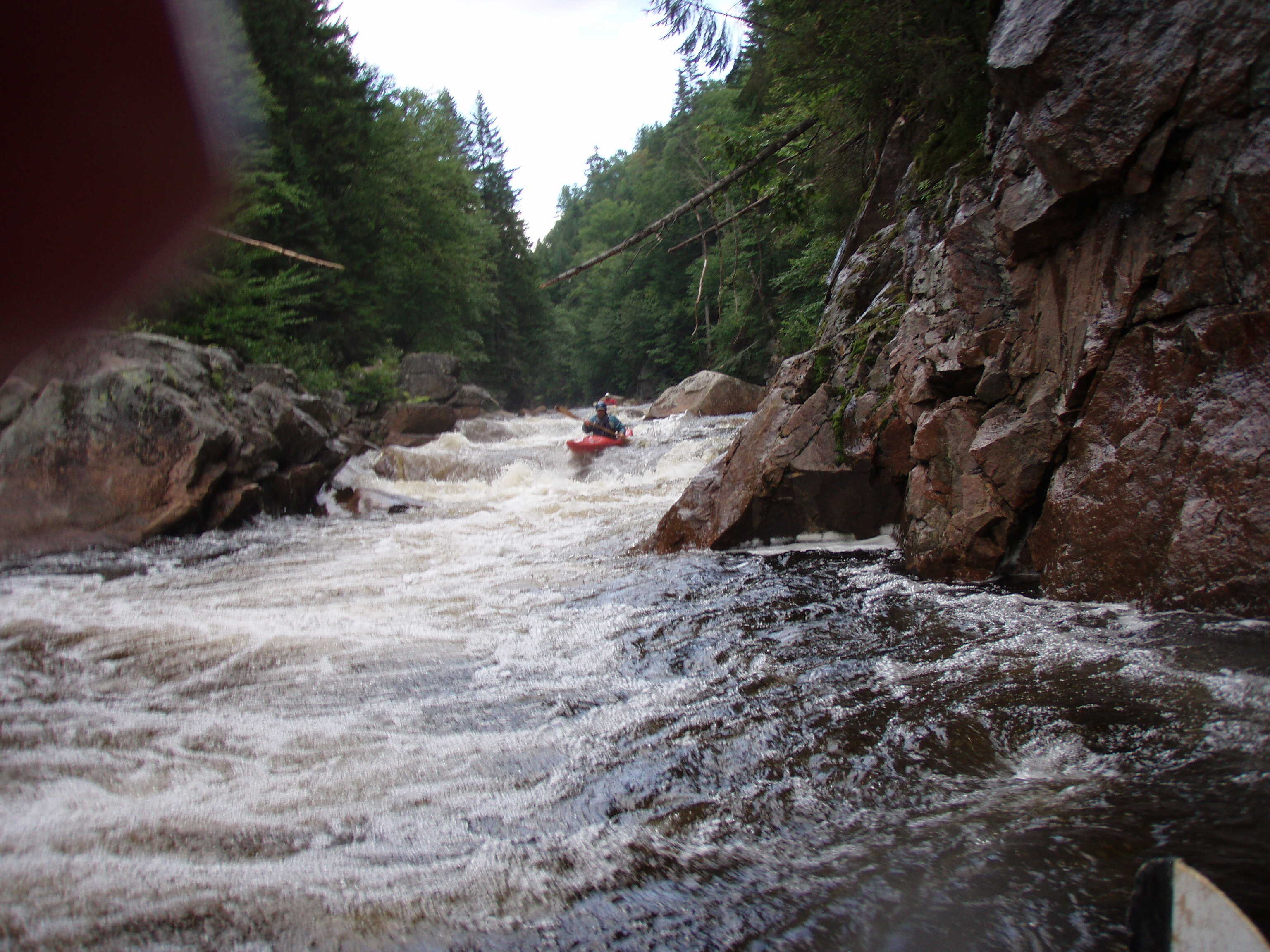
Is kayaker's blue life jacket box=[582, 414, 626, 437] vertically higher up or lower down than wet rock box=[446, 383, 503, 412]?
lower down

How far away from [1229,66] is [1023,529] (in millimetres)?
2579

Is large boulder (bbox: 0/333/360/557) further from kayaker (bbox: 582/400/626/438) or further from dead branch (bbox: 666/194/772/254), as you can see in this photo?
dead branch (bbox: 666/194/772/254)

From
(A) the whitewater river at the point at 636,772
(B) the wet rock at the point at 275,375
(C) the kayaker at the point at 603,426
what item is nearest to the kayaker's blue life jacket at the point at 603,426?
(C) the kayaker at the point at 603,426

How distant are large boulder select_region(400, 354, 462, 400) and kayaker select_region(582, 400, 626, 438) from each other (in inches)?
387

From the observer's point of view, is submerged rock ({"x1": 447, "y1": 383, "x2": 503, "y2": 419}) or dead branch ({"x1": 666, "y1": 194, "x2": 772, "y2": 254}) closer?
dead branch ({"x1": 666, "y1": 194, "x2": 772, "y2": 254})

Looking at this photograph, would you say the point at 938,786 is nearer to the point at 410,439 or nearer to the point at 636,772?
the point at 636,772

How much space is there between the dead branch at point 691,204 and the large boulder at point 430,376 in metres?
16.2

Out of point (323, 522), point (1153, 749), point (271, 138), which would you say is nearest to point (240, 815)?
point (1153, 749)

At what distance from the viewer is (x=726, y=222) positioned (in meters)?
6.33

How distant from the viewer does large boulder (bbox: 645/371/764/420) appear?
1916 centimetres

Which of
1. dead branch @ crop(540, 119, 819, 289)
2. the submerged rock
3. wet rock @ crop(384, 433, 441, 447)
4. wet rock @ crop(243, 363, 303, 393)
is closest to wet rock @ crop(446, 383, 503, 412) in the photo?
the submerged rock

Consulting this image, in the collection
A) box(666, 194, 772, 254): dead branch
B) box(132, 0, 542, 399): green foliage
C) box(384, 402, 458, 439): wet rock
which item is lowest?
box(384, 402, 458, 439): wet rock

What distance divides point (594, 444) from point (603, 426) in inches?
33.5

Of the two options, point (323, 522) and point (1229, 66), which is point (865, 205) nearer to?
point (1229, 66)
